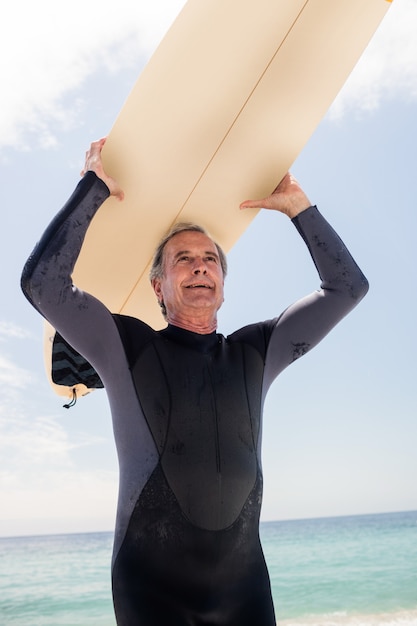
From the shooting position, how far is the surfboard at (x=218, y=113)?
2350mm

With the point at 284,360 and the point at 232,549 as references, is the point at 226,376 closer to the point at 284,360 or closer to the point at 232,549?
the point at 284,360

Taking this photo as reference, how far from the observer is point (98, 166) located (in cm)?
238

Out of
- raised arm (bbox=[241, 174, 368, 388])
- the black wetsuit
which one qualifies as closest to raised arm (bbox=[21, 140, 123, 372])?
the black wetsuit

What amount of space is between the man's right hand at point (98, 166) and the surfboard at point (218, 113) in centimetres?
5

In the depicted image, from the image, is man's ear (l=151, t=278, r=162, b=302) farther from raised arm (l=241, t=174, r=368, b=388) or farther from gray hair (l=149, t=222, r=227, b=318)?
raised arm (l=241, t=174, r=368, b=388)

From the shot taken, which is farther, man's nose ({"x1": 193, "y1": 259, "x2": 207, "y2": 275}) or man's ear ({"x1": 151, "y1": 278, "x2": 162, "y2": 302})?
man's ear ({"x1": 151, "y1": 278, "x2": 162, "y2": 302})

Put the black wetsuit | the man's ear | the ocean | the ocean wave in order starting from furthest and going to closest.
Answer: the ocean
the ocean wave
the man's ear
the black wetsuit

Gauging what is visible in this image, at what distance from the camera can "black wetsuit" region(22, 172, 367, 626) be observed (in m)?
1.78

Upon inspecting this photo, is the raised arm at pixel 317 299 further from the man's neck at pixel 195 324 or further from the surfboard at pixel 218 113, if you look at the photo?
the surfboard at pixel 218 113

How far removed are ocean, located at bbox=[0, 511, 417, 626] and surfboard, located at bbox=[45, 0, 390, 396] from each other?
10.6 meters

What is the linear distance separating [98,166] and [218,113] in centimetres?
56

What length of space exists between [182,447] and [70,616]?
14003mm

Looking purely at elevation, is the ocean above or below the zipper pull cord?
below

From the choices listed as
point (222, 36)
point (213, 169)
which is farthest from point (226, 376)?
point (222, 36)
